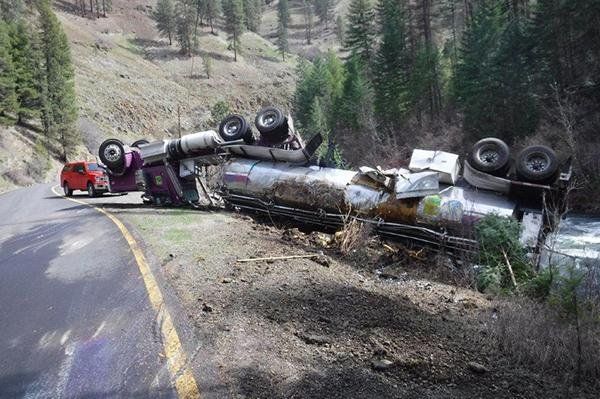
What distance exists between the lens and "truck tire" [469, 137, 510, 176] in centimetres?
1008

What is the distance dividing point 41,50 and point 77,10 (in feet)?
191

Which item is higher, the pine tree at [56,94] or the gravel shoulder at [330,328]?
the pine tree at [56,94]

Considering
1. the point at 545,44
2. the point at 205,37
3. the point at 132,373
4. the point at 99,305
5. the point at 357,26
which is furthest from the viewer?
the point at 205,37

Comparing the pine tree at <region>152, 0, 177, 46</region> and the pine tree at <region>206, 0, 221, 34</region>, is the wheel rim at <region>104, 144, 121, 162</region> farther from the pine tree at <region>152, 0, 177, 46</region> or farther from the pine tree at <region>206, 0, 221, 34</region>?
the pine tree at <region>206, 0, 221, 34</region>

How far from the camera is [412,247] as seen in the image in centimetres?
1052

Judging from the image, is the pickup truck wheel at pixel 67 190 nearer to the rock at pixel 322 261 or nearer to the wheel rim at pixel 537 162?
the rock at pixel 322 261

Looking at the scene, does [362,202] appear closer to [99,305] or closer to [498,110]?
[99,305]

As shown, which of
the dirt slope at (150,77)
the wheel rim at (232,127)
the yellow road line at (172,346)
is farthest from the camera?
the dirt slope at (150,77)

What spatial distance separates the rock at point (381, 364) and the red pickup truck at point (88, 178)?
17.6m

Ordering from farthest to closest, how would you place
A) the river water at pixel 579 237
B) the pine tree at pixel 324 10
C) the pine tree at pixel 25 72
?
the pine tree at pixel 324 10
the pine tree at pixel 25 72
the river water at pixel 579 237

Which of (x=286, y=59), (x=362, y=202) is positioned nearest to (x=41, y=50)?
(x=362, y=202)

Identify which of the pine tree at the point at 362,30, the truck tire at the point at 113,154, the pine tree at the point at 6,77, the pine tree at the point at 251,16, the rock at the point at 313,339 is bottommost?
the rock at the point at 313,339

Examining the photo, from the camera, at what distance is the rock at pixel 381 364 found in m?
3.85

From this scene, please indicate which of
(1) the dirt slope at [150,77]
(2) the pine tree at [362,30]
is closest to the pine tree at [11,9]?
(1) the dirt slope at [150,77]
